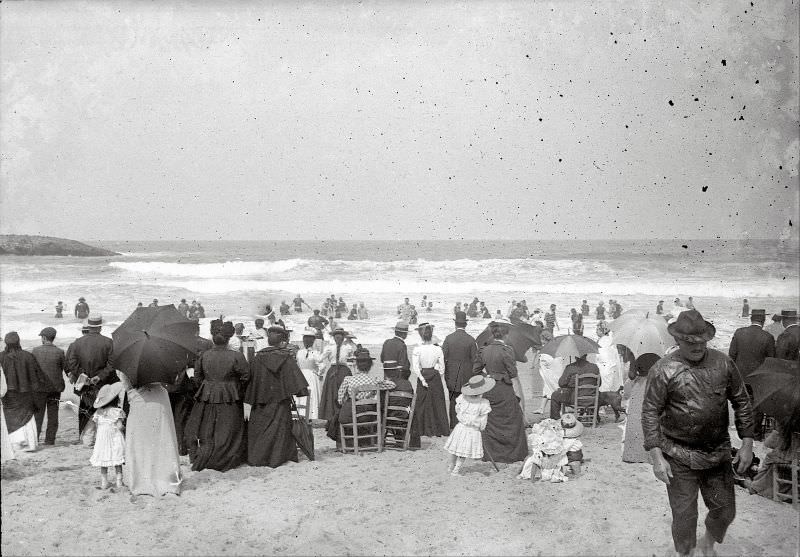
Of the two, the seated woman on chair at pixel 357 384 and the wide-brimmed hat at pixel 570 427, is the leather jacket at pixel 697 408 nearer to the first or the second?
the wide-brimmed hat at pixel 570 427

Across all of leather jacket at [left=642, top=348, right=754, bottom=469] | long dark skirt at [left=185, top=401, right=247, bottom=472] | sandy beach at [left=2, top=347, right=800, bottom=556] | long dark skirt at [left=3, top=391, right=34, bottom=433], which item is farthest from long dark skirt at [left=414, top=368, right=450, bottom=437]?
leather jacket at [left=642, top=348, right=754, bottom=469]

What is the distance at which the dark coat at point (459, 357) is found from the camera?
395 inches

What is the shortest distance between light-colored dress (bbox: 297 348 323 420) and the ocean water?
13.3 meters

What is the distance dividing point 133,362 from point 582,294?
116ft

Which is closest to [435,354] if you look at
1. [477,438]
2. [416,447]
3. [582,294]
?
[416,447]

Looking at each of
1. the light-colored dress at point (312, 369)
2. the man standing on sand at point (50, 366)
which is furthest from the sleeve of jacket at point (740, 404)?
the man standing on sand at point (50, 366)

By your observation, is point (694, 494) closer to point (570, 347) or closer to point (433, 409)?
point (570, 347)

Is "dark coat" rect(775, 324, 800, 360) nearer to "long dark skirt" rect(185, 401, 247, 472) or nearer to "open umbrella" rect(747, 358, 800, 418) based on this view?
"open umbrella" rect(747, 358, 800, 418)

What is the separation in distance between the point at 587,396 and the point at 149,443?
19.6 feet

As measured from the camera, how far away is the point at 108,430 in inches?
294

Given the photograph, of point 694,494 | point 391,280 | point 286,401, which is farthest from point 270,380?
point 391,280

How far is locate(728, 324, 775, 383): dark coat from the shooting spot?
9.30 metres

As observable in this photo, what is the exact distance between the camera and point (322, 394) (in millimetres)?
10602

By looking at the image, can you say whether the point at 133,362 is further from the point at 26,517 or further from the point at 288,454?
the point at 288,454
